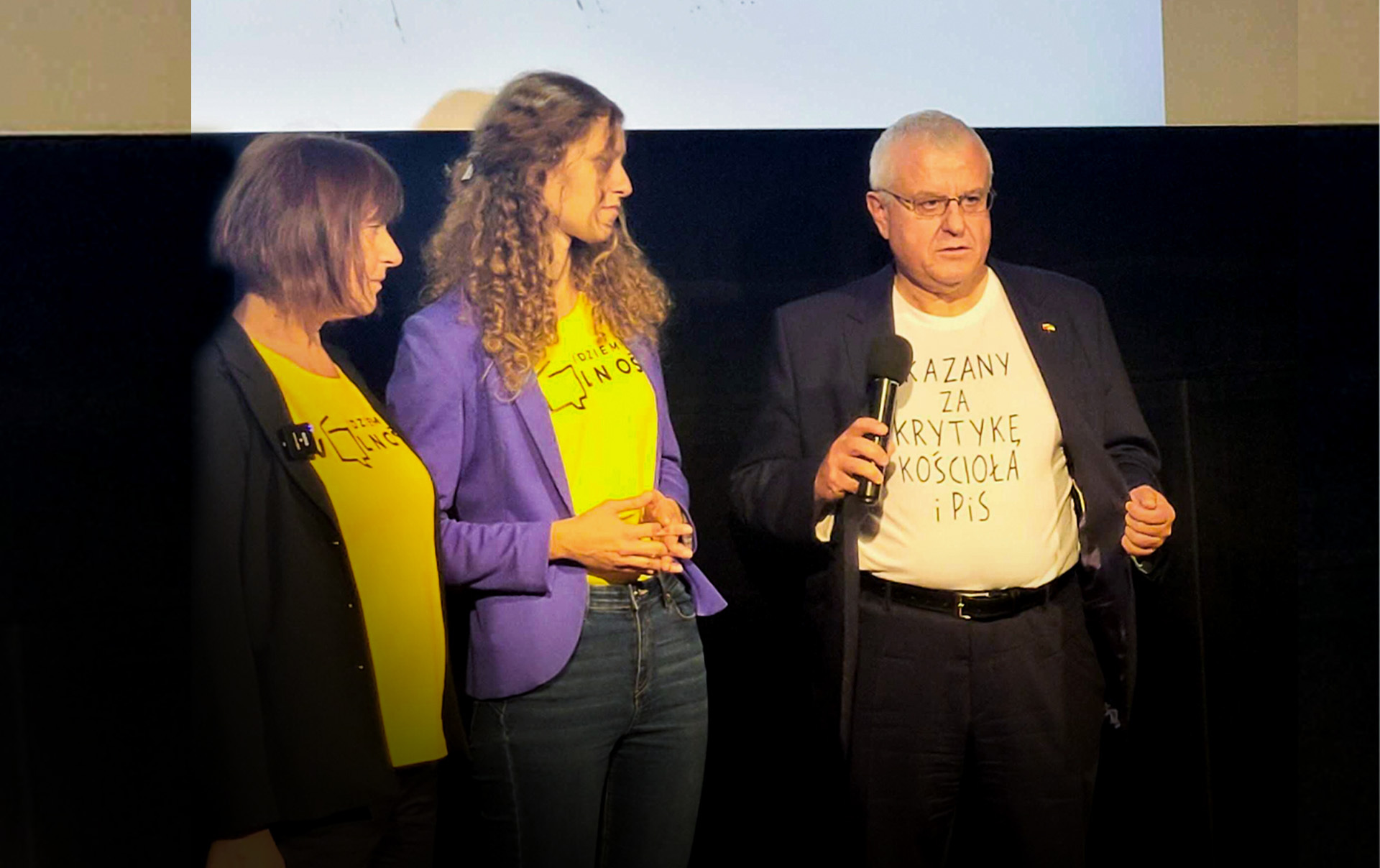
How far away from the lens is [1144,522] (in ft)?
9.42

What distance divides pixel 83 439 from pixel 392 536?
666 mm

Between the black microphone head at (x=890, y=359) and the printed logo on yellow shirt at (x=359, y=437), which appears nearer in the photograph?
the printed logo on yellow shirt at (x=359, y=437)

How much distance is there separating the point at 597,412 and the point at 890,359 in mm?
615

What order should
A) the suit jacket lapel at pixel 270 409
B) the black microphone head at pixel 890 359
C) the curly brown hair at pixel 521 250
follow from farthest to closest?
the black microphone head at pixel 890 359 → the curly brown hair at pixel 521 250 → the suit jacket lapel at pixel 270 409

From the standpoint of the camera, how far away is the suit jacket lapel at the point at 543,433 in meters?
2.61

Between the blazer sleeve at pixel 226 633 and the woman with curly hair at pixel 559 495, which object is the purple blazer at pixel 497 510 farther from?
the blazer sleeve at pixel 226 633

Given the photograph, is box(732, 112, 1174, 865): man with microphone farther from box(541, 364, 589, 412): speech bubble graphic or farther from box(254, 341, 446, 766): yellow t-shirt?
box(254, 341, 446, 766): yellow t-shirt

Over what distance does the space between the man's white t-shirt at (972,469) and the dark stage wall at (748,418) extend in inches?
8.0

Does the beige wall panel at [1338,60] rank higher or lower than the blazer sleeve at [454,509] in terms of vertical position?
higher

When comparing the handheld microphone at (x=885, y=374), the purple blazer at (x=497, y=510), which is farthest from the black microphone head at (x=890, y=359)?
the purple blazer at (x=497, y=510)

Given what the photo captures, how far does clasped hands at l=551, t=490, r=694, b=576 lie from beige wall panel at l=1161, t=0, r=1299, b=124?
144 cm

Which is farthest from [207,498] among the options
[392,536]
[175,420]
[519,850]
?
[519,850]

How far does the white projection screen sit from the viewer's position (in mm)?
2729

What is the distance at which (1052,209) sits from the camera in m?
2.90
